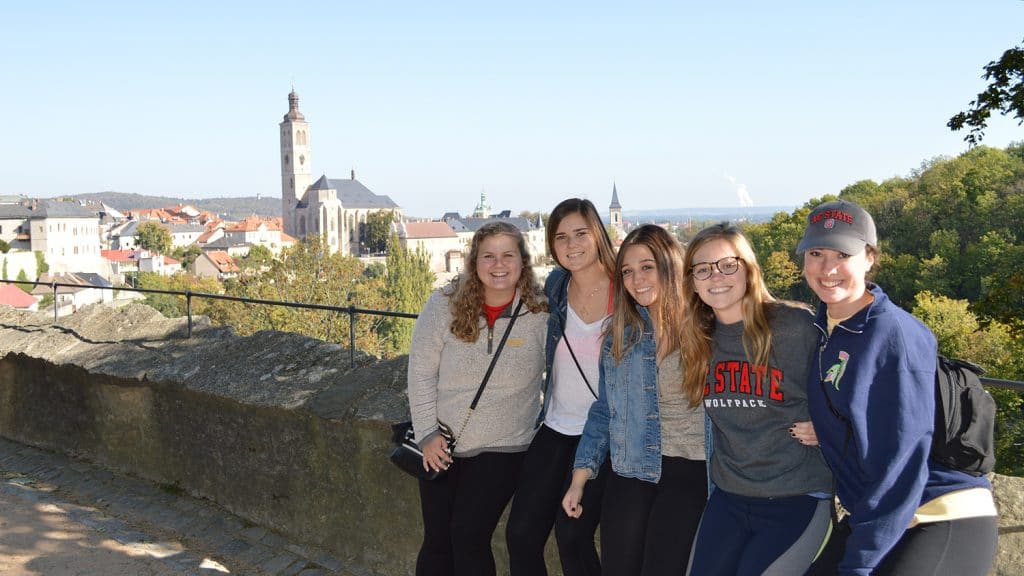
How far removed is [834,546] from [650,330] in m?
0.81

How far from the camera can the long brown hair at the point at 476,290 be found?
288cm

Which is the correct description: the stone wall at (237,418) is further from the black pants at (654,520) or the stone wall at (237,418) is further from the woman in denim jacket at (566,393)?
the black pants at (654,520)

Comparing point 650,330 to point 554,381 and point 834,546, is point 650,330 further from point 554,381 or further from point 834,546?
point 834,546

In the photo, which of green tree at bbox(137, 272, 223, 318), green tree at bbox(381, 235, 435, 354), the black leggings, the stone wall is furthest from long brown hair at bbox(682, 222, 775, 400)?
green tree at bbox(381, 235, 435, 354)

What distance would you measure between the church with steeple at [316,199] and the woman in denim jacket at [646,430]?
101 metres

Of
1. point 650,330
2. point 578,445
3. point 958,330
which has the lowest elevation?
point 958,330

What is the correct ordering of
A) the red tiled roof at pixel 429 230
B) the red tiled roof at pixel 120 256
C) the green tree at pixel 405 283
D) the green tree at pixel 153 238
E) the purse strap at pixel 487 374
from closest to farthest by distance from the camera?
1. the purse strap at pixel 487 374
2. the green tree at pixel 405 283
3. the red tiled roof at pixel 120 256
4. the green tree at pixel 153 238
5. the red tiled roof at pixel 429 230

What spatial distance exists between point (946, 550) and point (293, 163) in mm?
130848

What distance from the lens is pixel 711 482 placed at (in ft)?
7.68

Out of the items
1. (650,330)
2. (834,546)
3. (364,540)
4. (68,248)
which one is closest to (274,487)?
(364,540)

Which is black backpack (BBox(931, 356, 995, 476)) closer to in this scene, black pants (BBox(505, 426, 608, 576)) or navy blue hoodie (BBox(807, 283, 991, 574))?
navy blue hoodie (BBox(807, 283, 991, 574))

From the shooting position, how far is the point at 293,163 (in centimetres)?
12638

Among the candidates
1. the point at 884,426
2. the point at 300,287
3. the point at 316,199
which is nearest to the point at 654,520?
the point at 884,426

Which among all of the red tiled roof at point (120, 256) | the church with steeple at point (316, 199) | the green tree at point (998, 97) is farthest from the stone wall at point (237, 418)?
the red tiled roof at point (120, 256)
